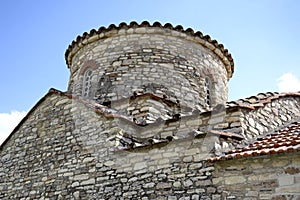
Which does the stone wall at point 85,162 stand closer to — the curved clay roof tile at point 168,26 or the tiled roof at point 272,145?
the tiled roof at point 272,145

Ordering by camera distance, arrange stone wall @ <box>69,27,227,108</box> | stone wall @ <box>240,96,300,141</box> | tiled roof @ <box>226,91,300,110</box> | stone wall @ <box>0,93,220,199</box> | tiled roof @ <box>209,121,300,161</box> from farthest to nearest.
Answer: stone wall @ <box>69,27,227,108</box> < tiled roof @ <box>226,91,300,110</box> < stone wall @ <box>240,96,300,141</box> < stone wall @ <box>0,93,220,199</box> < tiled roof @ <box>209,121,300,161</box>

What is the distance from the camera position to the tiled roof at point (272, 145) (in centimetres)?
542

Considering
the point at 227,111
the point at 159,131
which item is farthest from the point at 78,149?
the point at 227,111

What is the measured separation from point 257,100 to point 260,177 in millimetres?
2438

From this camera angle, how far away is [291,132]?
22.1 ft

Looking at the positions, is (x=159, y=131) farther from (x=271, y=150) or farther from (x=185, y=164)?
(x=271, y=150)

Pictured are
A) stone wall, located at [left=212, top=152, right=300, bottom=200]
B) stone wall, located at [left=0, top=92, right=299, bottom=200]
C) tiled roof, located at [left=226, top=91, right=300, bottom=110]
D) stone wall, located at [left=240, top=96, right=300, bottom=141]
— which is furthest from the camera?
tiled roof, located at [left=226, top=91, right=300, bottom=110]

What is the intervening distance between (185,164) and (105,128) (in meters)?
2.00

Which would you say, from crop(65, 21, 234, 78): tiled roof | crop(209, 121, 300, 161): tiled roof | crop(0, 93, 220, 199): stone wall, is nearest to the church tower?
crop(65, 21, 234, 78): tiled roof

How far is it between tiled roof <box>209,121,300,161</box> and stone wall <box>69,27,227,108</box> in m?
2.98

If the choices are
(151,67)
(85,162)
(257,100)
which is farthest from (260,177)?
(151,67)

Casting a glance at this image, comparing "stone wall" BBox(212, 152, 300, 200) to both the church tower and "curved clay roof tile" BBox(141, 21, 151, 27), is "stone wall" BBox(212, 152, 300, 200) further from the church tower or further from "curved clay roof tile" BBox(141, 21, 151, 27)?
"curved clay roof tile" BBox(141, 21, 151, 27)

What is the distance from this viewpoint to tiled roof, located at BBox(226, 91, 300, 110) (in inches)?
273

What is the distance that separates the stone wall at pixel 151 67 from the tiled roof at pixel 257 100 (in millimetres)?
2047
